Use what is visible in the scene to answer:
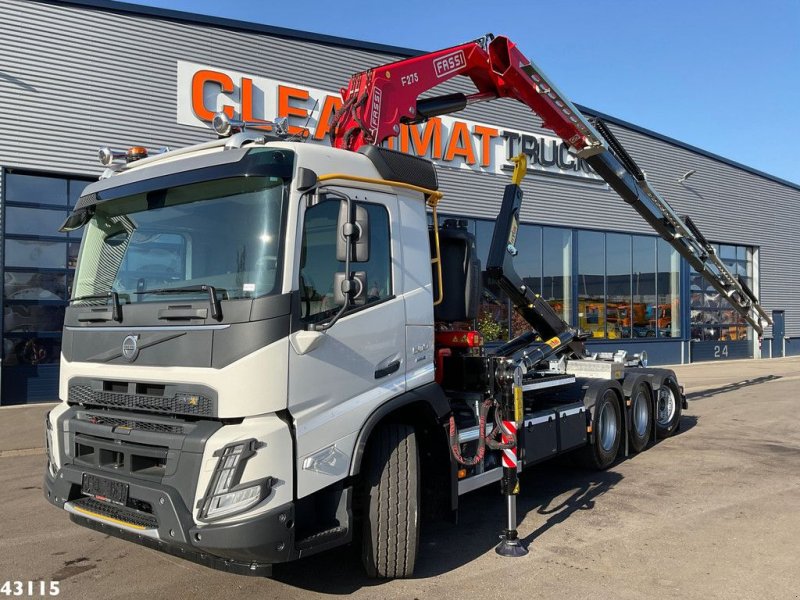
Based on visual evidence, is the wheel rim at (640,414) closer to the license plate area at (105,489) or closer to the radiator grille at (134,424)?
the radiator grille at (134,424)

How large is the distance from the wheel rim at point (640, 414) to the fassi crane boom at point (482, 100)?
3.31 metres

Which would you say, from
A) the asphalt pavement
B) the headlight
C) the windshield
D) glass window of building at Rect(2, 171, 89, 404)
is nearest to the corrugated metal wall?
glass window of building at Rect(2, 171, 89, 404)

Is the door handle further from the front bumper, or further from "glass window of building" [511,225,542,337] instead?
"glass window of building" [511,225,542,337]

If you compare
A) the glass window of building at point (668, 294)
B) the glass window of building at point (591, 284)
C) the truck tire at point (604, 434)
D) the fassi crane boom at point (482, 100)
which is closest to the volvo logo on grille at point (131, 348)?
the fassi crane boom at point (482, 100)

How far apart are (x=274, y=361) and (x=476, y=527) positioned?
3.02 metres

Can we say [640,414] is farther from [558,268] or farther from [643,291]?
[643,291]

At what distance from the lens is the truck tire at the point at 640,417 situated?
8.90 m

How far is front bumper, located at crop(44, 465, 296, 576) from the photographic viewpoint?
3.66 meters

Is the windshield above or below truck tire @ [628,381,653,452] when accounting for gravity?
above

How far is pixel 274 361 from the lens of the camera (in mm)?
3867

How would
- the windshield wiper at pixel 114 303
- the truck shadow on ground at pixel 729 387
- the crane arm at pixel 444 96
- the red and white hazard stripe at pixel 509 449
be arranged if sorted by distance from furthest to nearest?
the truck shadow on ground at pixel 729 387 < the crane arm at pixel 444 96 < the red and white hazard stripe at pixel 509 449 < the windshield wiper at pixel 114 303

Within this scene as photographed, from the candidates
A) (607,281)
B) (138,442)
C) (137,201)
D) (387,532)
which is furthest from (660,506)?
(607,281)

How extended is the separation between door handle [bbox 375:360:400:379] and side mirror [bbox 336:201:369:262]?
2.83 feet

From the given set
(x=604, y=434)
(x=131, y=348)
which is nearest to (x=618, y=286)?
(x=604, y=434)
